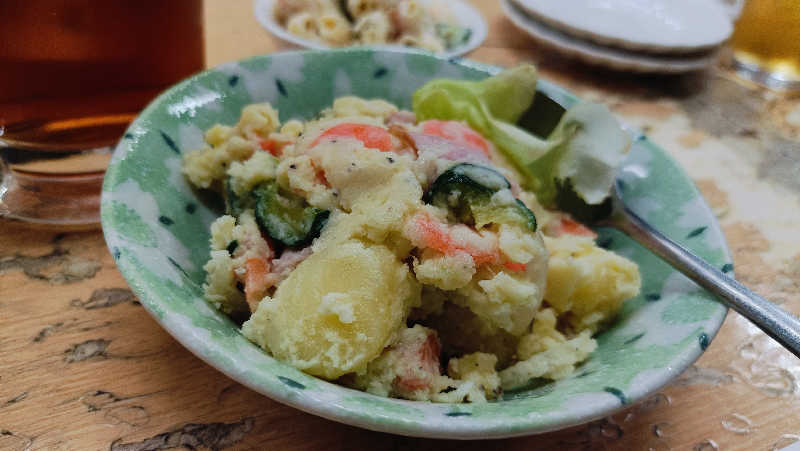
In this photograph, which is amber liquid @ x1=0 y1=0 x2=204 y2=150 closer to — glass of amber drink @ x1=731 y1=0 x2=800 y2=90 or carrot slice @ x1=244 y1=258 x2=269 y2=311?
carrot slice @ x1=244 y1=258 x2=269 y2=311

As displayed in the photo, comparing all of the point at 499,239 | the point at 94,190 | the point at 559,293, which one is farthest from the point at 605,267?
the point at 94,190

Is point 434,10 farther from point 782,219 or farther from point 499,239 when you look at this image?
point 499,239

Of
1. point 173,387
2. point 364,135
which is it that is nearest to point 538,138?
point 364,135

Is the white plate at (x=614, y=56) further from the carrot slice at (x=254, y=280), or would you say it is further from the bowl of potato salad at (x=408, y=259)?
the carrot slice at (x=254, y=280)

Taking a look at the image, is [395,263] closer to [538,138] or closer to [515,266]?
[515,266]

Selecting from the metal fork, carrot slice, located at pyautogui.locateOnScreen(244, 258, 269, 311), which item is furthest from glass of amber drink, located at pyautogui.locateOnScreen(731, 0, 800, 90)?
carrot slice, located at pyautogui.locateOnScreen(244, 258, 269, 311)

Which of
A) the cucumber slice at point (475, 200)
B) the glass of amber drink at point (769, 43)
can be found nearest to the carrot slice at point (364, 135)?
the cucumber slice at point (475, 200)
